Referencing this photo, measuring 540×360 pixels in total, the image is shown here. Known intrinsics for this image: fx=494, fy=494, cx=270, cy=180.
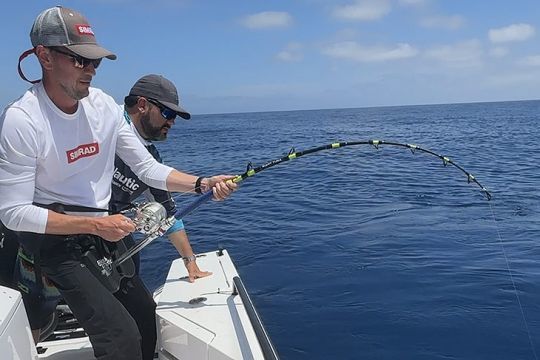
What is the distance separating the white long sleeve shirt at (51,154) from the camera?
2.11 metres

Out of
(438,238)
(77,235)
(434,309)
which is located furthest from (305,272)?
(77,235)

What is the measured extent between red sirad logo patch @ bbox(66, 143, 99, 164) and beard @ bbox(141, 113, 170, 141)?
0.90 m

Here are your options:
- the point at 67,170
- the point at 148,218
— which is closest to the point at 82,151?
the point at 67,170

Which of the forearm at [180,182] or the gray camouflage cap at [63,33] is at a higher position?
the gray camouflage cap at [63,33]

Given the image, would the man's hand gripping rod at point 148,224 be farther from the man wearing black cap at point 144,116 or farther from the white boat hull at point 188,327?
the white boat hull at point 188,327

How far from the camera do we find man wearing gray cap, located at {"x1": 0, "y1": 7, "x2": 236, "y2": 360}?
212 cm

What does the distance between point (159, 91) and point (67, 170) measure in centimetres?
111

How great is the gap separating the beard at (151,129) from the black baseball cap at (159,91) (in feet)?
0.48

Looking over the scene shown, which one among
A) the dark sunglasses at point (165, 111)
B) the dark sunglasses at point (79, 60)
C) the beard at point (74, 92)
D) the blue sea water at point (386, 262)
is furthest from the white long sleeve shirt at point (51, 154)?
the blue sea water at point (386, 262)

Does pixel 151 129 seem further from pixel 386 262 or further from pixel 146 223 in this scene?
pixel 386 262

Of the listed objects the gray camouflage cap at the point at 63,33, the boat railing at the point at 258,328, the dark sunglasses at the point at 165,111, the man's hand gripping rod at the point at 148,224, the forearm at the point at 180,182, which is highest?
the gray camouflage cap at the point at 63,33

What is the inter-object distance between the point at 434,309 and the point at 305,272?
→ 1.69 meters

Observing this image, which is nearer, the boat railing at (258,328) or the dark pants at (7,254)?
the boat railing at (258,328)

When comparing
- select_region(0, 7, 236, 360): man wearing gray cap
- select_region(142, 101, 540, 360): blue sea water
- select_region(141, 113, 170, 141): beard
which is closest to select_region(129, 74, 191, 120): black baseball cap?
select_region(141, 113, 170, 141): beard
